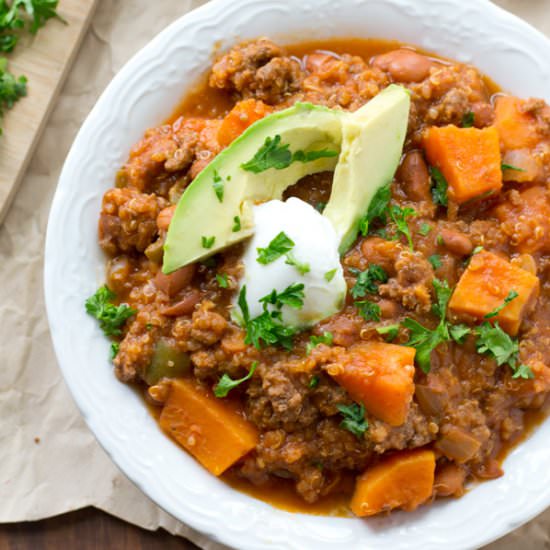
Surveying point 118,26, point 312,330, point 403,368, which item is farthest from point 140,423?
point 118,26

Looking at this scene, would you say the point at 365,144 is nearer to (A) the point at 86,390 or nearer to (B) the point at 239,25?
(B) the point at 239,25

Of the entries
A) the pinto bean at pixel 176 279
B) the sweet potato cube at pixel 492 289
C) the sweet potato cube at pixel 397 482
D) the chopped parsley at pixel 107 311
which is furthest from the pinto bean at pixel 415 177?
the chopped parsley at pixel 107 311

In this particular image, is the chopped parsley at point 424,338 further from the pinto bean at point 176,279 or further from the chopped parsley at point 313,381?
the pinto bean at point 176,279

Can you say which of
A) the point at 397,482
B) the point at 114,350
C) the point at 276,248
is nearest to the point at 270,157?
the point at 276,248

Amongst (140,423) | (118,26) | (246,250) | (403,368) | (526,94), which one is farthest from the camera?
(118,26)

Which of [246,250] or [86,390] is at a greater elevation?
[246,250]

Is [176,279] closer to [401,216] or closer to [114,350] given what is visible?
[114,350]
